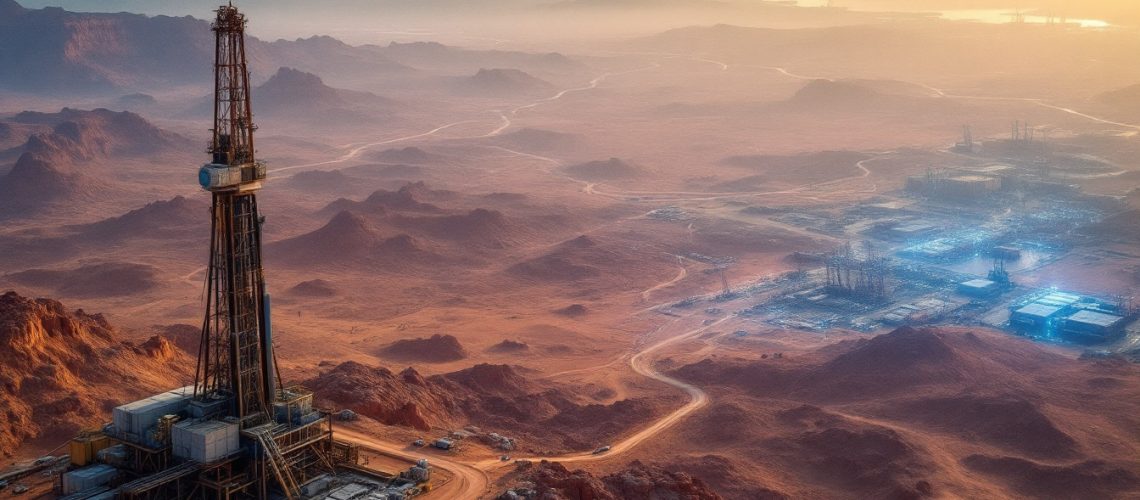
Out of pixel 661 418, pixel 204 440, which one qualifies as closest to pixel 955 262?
pixel 661 418

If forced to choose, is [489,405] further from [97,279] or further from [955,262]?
[955,262]

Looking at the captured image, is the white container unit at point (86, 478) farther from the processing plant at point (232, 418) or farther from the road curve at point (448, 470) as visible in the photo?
the road curve at point (448, 470)

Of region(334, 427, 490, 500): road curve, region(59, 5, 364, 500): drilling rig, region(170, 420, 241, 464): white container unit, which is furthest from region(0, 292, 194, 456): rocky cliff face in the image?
region(334, 427, 490, 500): road curve

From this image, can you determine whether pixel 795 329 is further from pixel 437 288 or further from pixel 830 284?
pixel 437 288

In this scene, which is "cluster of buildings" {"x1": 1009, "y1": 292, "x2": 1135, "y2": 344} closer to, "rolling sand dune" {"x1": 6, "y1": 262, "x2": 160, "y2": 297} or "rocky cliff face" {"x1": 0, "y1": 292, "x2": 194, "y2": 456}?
"rocky cliff face" {"x1": 0, "y1": 292, "x2": 194, "y2": 456}

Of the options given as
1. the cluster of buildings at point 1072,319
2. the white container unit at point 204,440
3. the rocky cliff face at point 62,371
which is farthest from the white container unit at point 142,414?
the cluster of buildings at point 1072,319
